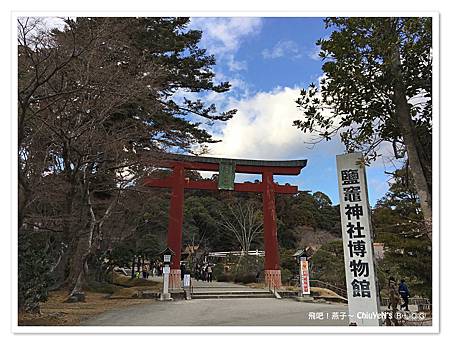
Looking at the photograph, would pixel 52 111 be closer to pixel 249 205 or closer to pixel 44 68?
pixel 44 68

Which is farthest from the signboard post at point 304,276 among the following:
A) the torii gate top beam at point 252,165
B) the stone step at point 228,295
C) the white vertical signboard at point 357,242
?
the white vertical signboard at point 357,242

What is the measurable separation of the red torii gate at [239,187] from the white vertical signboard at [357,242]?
929cm

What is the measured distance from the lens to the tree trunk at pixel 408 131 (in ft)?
17.5

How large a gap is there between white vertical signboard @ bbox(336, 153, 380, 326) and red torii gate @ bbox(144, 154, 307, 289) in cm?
929

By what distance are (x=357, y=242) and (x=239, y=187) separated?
1102cm

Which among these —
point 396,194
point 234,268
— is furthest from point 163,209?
point 396,194

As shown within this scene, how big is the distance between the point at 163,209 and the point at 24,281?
13.9 m

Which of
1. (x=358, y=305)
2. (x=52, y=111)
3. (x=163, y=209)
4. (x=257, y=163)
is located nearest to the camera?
(x=358, y=305)

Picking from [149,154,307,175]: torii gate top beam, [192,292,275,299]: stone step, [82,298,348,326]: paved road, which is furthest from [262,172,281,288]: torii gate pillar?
[82,298,348,326]: paved road

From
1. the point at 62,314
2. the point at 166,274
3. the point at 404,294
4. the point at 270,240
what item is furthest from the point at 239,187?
the point at 404,294

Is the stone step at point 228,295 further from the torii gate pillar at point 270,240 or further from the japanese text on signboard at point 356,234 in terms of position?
the japanese text on signboard at point 356,234

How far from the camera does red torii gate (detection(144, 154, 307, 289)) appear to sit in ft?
49.3

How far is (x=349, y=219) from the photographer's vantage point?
5539mm

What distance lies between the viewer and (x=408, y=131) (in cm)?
552
